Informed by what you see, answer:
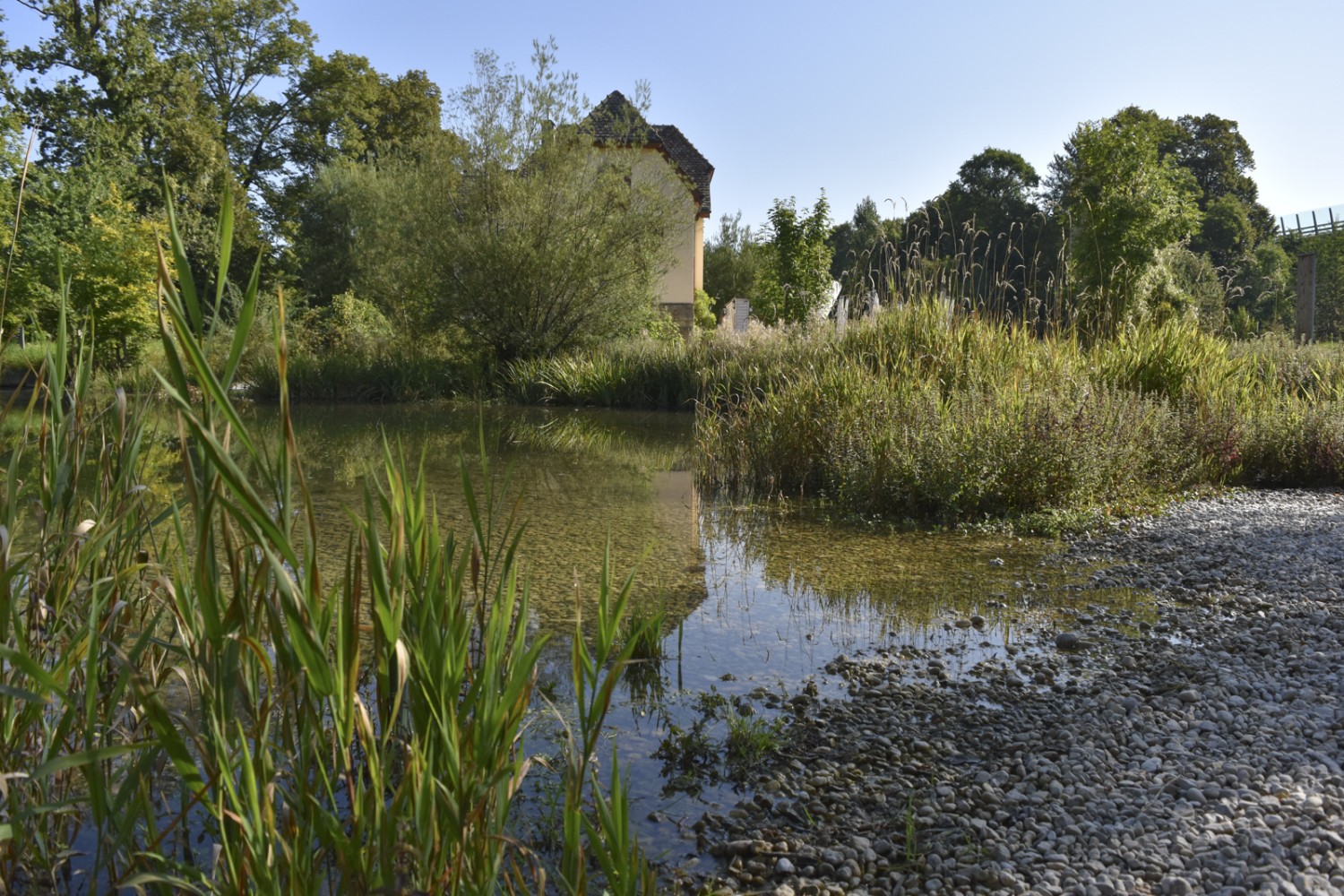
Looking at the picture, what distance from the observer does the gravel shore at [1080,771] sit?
2.22m

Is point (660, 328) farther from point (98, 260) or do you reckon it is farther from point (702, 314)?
point (98, 260)

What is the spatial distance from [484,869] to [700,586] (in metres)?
3.55

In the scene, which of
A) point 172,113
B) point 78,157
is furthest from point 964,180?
point 78,157

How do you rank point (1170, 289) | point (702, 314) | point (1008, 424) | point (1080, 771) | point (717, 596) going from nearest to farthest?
point (1080, 771) < point (717, 596) < point (1008, 424) < point (1170, 289) < point (702, 314)

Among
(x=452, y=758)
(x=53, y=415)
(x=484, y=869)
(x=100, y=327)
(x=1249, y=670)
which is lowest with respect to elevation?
(x=1249, y=670)

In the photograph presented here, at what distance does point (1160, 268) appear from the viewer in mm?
16719

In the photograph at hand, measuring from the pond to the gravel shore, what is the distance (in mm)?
165

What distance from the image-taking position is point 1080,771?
2.70 m

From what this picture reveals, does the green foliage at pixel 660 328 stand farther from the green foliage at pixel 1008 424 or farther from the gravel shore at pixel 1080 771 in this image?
the gravel shore at pixel 1080 771

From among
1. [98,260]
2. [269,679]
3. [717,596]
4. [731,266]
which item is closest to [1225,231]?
[731,266]

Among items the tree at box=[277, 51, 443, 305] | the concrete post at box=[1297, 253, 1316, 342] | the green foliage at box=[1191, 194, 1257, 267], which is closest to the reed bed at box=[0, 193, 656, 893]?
the concrete post at box=[1297, 253, 1316, 342]

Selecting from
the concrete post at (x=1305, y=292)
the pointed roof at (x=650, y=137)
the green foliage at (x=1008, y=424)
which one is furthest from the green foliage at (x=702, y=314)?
the green foliage at (x=1008, y=424)

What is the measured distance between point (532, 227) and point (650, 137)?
1011 cm

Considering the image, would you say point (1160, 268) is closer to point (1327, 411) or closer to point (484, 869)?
point (1327, 411)
